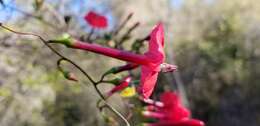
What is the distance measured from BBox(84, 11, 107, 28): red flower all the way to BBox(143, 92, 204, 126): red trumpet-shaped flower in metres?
0.41

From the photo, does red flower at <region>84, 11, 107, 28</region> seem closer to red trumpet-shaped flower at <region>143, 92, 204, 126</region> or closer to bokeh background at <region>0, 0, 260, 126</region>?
red trumpet-shaped flower at <region>143, 92, 204, 126</region>

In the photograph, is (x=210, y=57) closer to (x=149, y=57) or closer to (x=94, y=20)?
(x=94, y=20)

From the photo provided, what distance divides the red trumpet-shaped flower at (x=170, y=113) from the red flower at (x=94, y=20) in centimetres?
41

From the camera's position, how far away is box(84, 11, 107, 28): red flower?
266 centimetres

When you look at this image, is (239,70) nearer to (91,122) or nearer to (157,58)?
(91,122)

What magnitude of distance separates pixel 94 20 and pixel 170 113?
0.52 metres

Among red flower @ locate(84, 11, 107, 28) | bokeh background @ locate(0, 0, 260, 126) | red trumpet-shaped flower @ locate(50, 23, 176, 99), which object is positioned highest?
bokeh background @ locate(0, 0, 260, 126)

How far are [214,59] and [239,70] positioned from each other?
527 mm

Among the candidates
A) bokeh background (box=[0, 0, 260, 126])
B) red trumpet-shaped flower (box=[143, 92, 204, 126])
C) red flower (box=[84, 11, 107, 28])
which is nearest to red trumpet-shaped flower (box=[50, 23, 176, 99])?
red trumpet-shaped flower (box=[143, 92, 204, 126])

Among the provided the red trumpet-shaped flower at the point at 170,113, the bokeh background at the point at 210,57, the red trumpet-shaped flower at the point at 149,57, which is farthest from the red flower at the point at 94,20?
the bokeh background at the point at 210,57

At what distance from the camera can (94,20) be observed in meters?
2.68

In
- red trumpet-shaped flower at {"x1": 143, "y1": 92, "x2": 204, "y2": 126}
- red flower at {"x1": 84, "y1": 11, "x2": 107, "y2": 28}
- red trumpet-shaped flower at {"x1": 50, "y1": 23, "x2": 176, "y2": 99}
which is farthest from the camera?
red flower at {"x1": 84, "y1": 11, "x2": 107, "y2": 28}

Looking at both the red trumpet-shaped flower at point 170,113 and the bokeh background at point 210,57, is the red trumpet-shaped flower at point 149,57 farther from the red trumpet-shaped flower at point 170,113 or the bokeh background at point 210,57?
the bokeh background at point 210,57

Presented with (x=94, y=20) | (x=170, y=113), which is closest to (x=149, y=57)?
(x=170, y=113)
